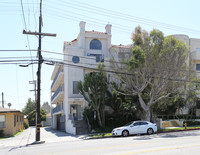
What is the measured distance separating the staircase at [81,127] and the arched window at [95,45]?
10.1 meters

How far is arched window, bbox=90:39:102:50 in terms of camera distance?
30480 mm

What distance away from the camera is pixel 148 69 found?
2267 centimetres

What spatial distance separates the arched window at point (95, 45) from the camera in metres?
30.5

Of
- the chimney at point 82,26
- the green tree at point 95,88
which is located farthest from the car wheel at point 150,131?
→ the chimney at point 82,26

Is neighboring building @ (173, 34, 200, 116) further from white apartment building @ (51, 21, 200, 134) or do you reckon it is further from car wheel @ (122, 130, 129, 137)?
car wheel @ (122, 130, 129, 137)

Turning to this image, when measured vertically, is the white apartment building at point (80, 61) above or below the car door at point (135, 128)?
above

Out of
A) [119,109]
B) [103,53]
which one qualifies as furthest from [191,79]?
[103,53]

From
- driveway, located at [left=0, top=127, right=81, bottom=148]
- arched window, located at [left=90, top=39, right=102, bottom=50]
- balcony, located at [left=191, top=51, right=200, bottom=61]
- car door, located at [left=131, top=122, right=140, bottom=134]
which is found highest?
arched window, located at [left=90, top=39, right=102, bottom=50]

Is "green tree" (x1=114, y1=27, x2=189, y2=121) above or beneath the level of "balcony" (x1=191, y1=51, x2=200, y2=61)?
beneath

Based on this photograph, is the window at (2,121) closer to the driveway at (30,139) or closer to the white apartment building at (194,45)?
the driveway at (30,139)

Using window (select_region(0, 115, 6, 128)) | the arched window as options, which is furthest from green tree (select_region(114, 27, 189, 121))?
window (select_region(0, 115, 6, 128))

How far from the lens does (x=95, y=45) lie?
101 ft

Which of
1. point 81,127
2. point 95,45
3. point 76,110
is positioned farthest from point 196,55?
point 81,127

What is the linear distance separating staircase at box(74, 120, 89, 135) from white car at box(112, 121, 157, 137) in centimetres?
550
